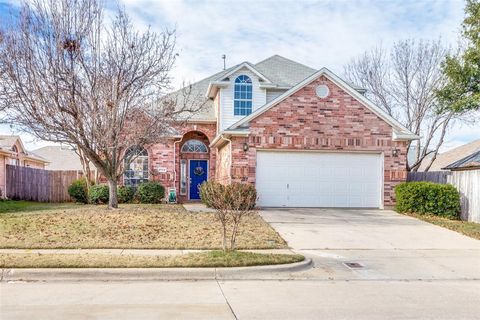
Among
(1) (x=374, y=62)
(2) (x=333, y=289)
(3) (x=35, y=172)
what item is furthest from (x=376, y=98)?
(2) (x=333, y=289)

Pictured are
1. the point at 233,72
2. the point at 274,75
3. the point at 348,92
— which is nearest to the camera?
the point at 348,92

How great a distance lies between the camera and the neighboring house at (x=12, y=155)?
25516 millimetres

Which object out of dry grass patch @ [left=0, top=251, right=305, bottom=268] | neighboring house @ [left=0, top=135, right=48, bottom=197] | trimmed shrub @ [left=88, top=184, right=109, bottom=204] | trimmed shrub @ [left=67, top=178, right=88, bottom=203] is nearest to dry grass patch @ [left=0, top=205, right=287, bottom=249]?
dry grass patch @ [left=0, top=251, right=305, bottom=268]

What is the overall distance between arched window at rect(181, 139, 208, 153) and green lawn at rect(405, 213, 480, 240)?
34.8 feet

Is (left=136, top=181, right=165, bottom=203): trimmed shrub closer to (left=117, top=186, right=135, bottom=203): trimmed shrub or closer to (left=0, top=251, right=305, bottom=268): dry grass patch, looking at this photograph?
(left=117, top=186, right=135, bottom=203): trimmed shrub

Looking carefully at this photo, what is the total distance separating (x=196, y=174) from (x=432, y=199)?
36.9 feet

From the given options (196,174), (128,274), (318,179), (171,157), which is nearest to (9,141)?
(171,157)

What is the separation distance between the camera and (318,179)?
18969mm

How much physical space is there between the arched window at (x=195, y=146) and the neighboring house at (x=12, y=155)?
912 cm

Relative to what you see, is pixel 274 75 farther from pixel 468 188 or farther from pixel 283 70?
pixel 468 188

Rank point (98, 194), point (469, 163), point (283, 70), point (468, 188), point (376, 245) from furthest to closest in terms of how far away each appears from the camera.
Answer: point (283, 70) < point (98, 194) < point (469, 163) < point (468, 188) < point (376, 245)

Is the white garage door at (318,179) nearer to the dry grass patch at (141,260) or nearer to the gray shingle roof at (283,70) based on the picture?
the gray shingle roof at (283,70)

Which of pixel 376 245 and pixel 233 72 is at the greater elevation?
pixel 233 72

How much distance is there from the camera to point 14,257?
8.90 metres
